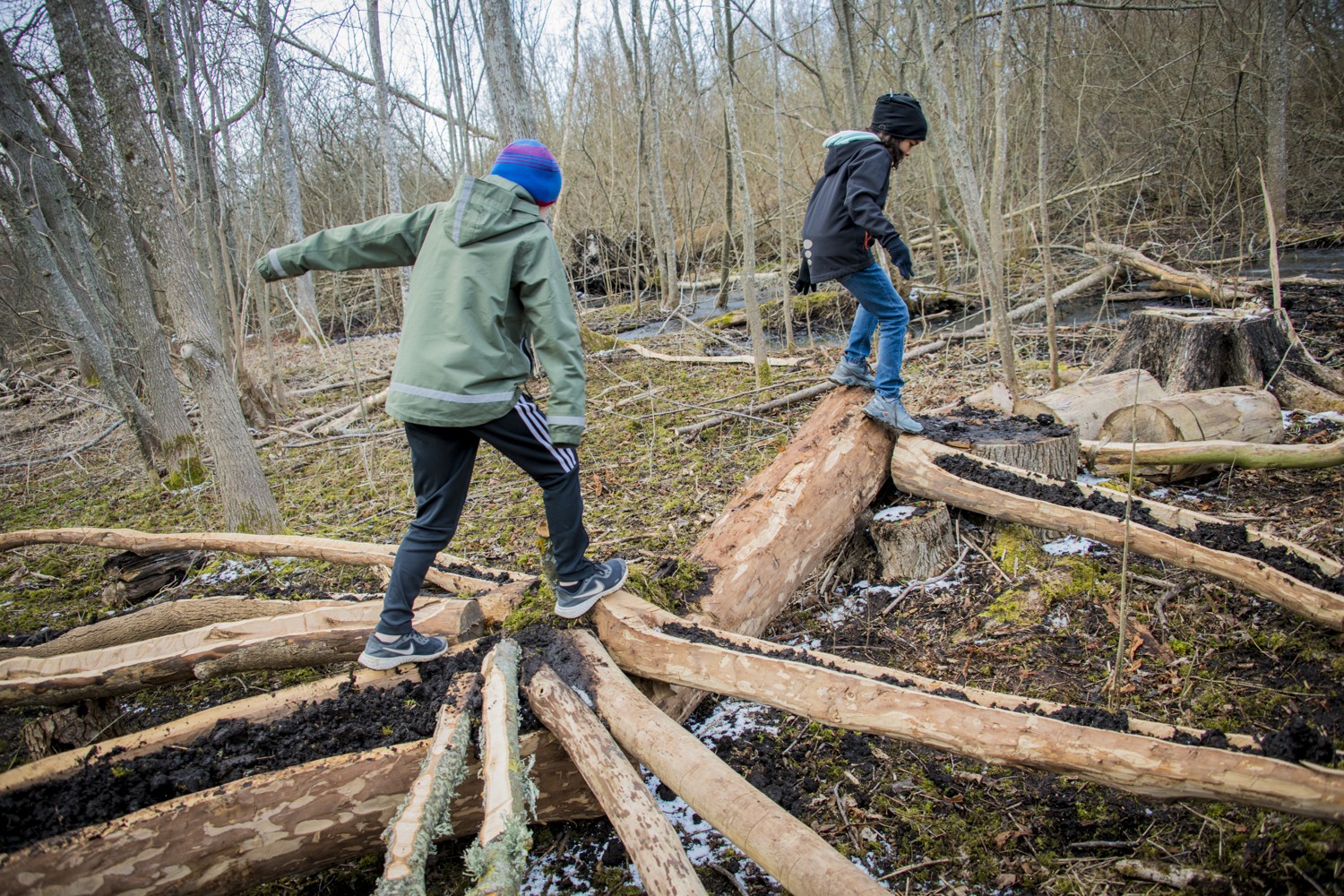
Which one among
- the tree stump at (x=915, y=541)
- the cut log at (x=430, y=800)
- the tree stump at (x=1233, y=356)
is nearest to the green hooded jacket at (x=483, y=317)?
the cut log at (x=430, y=800)

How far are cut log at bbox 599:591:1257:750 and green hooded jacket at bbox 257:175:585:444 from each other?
2.32 ft

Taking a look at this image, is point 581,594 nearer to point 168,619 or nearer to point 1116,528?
point 168,619

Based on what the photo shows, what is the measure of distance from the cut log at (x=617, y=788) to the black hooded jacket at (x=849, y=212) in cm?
270

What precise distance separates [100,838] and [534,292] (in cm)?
194

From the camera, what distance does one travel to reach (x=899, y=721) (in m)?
2.03

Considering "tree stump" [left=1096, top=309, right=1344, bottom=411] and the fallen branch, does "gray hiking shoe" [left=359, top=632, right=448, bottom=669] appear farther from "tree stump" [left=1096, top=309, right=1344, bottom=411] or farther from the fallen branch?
"tree stump" [left=1096, top=309, right=1344, bottom=411]

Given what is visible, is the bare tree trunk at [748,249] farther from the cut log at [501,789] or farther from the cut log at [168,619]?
the cut log at [501,789]

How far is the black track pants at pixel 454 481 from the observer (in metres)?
2.48

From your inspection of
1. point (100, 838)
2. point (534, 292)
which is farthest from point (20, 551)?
point (534, 292)

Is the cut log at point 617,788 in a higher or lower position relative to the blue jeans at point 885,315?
lower

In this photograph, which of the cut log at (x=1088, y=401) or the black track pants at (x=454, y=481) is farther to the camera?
the cut log at (x=1088, y=401)

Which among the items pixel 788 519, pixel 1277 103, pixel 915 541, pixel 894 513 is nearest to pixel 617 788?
pixel 788 519

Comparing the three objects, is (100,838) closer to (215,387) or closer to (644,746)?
(644,746)

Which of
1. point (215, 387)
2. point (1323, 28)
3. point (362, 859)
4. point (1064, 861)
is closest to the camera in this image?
point (1064, 861)
